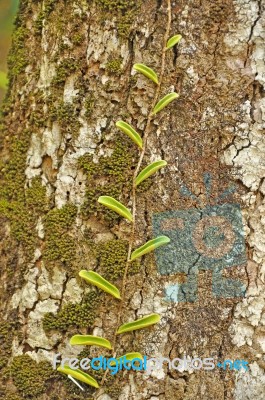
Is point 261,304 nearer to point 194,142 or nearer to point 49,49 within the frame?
point 194,142

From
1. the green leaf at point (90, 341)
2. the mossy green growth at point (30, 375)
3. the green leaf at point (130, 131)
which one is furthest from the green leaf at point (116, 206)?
the mossy green growth at point (30, 375)

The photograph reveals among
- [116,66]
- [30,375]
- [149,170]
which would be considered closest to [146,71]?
[116,66]

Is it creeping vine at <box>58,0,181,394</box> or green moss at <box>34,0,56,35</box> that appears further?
green moss at <box>34,0,56,35</box>

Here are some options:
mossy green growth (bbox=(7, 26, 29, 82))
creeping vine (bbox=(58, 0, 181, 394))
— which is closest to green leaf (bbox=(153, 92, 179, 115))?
creeping vine (bbox=(58, 0, 181, 394))

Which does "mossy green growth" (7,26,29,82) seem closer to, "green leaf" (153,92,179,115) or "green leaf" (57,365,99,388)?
"green leaf" (153,92,179,115)

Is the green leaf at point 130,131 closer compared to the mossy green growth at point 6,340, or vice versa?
the green leaf at point 130,131

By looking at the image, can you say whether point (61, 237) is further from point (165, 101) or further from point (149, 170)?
point (165, 101)

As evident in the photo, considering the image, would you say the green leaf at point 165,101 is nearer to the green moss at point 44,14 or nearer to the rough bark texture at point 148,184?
the rough bark texture at point 148,184
